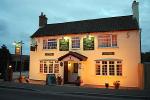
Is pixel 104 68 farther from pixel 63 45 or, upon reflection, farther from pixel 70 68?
pixel 63 45

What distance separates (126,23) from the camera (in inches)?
1024

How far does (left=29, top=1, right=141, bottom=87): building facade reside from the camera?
80.6ft

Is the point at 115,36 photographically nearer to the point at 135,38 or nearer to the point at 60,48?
the point at 135,38

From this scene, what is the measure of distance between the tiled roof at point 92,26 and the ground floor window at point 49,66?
332 cm

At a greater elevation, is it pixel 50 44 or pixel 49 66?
pixel 50 44

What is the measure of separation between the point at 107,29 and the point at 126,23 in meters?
2.14

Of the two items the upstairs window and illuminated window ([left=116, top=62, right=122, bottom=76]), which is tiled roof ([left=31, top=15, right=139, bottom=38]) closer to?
the upstairs window

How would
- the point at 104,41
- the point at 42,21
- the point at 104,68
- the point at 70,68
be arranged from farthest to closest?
the point at 42,21
the point at 70,68
the point at 104,41
the point at 104,68

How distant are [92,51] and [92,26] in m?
3.20

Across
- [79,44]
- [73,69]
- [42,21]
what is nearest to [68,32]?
[79,44]

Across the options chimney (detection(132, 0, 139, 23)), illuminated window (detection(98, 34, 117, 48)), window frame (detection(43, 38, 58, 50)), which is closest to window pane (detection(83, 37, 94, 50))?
illuminated window (detection(98, 34, 117, 48))

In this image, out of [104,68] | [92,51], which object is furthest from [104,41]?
[104,68]

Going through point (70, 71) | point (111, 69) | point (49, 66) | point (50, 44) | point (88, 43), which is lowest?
point (70, 71)

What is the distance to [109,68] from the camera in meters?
25.2
